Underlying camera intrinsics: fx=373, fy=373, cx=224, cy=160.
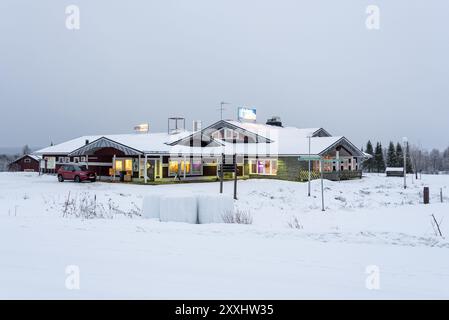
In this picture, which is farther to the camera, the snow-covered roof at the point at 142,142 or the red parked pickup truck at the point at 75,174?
the snow-covered roof at the point at 142,142

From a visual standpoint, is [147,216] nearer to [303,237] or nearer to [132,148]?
[303,237]

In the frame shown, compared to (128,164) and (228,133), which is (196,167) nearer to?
(228,133)

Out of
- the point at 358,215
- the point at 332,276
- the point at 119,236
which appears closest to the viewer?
the point at 332,276

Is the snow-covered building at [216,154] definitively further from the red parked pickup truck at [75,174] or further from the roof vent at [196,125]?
the red parked pickup truck at [75,174]

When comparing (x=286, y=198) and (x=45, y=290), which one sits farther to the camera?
(x=286, y=198)

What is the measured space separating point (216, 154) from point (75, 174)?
44.0 feet

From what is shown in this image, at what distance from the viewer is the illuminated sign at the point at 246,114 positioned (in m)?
46.3

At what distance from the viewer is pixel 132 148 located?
107ft

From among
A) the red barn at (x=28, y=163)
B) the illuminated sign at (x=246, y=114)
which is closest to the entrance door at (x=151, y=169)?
the illuminated sign at (x=246, y=114)

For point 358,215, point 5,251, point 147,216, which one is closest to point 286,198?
point 358,215

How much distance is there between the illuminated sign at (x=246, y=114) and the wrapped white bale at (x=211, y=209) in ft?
115

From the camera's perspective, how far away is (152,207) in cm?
1256

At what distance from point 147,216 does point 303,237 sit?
586 centimetres

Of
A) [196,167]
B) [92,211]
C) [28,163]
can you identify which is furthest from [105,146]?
[28,163]
